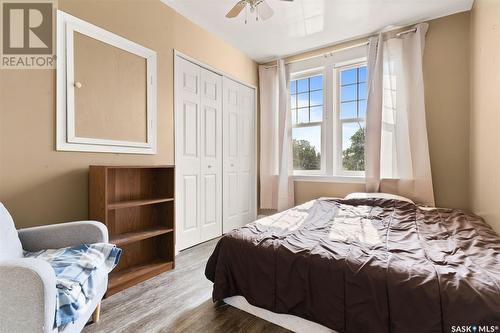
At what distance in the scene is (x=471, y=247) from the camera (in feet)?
4.80

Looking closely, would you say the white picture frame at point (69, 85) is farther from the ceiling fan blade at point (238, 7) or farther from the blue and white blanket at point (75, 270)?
the ceiling fan blade at point (238, 7)

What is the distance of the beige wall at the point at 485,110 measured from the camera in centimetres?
188

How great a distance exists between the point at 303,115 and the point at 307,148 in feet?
1.75

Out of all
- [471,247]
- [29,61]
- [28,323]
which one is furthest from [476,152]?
[29,61]

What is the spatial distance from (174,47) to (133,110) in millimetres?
934

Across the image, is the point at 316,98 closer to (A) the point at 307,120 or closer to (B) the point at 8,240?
(A) the point at 307,120

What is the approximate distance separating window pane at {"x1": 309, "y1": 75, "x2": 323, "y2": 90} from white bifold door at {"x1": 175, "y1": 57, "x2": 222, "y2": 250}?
147 cm

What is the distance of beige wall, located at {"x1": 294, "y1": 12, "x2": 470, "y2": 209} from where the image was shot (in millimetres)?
2779

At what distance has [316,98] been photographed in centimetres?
381

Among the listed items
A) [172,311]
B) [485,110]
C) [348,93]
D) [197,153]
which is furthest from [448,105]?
[172,311]

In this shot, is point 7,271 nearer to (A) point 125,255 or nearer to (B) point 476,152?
(A) point 125,255

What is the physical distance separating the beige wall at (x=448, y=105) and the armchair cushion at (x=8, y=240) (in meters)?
3.89

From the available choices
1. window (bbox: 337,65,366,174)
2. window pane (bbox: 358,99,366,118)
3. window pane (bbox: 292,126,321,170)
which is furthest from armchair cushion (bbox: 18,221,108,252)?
window pane (bbox: 358,99,366,118)

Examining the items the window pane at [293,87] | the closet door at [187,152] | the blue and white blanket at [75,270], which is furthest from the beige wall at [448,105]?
the blue and white blanket at [75,270]
